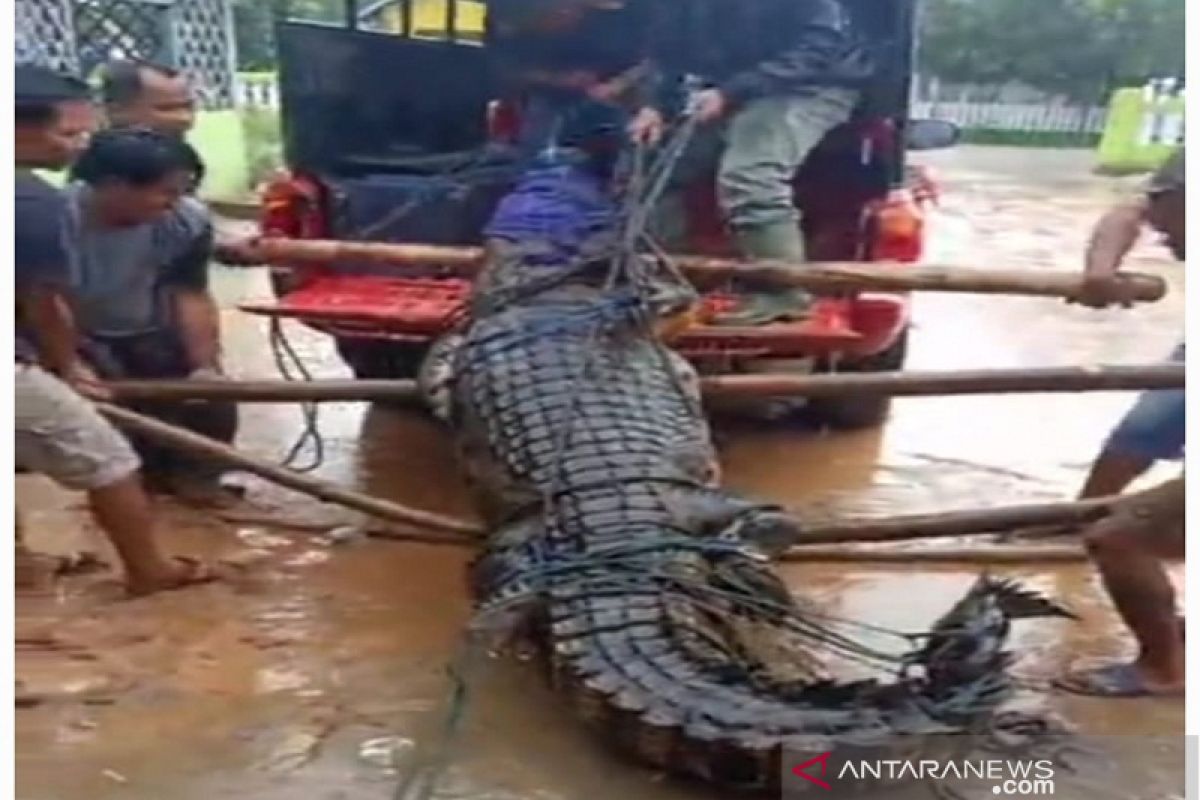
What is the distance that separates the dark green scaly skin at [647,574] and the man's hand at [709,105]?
0.93 metres

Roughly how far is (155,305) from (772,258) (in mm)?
1767

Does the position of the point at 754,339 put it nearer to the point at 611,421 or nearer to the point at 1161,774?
the point at 611,421

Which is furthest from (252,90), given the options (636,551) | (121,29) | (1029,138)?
(636,551)

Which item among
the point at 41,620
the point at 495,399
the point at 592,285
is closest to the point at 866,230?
the point at 592,285

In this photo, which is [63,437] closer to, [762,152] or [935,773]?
[935,773]

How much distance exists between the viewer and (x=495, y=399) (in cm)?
393

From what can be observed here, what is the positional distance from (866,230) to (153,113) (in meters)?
2.22

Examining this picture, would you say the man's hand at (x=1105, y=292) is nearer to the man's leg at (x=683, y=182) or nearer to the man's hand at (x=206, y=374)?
the man's leg at (x=683, y=182)

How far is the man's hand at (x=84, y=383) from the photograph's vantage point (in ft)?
14.0

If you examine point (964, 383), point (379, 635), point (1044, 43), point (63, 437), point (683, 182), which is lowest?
point (379, 635)

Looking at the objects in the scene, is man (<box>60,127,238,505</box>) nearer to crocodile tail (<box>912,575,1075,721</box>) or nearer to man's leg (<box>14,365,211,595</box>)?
man's leg (<box>14,365,211,595</box>)

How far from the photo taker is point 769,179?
16.9 feet

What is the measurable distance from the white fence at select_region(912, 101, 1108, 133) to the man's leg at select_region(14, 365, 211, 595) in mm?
15204

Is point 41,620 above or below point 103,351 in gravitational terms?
below
